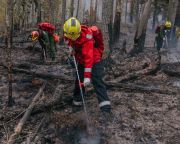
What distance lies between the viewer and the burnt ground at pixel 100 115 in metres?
5.98

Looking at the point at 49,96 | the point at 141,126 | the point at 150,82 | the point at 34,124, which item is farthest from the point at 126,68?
the point at 34,124

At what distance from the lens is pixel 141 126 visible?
6551 mm

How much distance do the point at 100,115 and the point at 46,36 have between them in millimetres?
5935

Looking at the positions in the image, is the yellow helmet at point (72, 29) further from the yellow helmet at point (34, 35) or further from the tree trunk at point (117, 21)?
the tree trunk at point (117, 21)

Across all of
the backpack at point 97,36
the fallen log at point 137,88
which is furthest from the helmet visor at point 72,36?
the fallen log at point 137,88

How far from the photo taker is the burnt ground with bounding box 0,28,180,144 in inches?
236

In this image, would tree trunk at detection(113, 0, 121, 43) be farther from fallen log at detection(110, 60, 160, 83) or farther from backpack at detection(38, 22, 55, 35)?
fallen log at detection(110, 60, 160, 83)

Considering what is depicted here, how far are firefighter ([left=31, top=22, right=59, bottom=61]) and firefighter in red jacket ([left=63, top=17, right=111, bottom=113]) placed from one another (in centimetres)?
508

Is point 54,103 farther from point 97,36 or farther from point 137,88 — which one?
point 137,88

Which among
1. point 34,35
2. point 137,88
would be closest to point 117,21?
point 34,35

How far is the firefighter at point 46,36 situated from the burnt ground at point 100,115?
219cm

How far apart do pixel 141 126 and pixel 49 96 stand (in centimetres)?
255

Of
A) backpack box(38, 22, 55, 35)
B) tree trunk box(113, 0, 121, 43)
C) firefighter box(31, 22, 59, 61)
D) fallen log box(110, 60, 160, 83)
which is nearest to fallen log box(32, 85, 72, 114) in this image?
fallen log box(110, 60, 160, 83)

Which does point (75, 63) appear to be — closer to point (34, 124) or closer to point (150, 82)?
point (34, 124)
